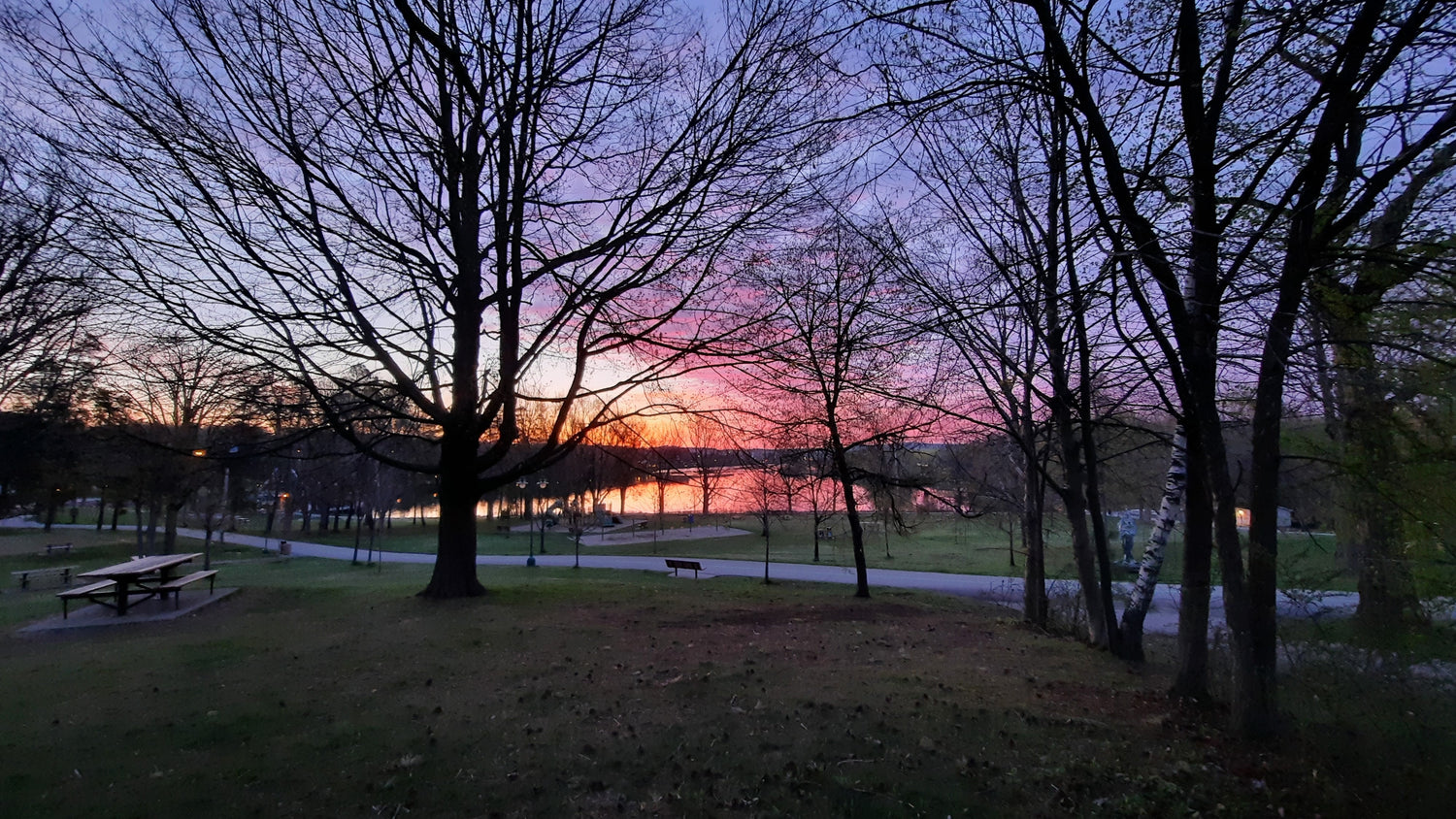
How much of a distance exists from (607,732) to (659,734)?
411 millimetres

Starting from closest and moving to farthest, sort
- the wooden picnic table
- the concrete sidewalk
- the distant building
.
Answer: the distant building < the wooden picnic table < the concrete sidewalk

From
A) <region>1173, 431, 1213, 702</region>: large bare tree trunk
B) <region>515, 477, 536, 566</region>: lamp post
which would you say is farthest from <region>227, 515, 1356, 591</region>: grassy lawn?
<region>1173, 431, 1213, 702</region>: large bare tree trunk

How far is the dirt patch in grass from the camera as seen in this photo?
4.21m

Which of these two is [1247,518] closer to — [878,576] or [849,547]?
[878,576]

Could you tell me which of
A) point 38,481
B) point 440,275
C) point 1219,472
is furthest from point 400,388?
point 38,481

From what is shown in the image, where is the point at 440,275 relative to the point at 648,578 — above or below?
above

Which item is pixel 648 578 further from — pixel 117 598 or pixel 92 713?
pixel 92 713

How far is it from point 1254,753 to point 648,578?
20.1 m

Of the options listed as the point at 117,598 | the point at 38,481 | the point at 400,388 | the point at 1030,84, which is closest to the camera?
the point at 1030,84

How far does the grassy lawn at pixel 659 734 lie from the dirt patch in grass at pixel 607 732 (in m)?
0.03

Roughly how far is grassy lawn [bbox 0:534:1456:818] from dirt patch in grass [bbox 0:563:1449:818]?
0.03 metres

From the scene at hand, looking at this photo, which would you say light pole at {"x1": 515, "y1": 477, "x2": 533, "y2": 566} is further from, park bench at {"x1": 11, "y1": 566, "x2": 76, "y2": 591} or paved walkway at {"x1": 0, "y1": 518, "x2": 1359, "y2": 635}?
park bench at {"x1": 11, "y1": 566, "x2": 76, "y2": 591}

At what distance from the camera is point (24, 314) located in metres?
13.3

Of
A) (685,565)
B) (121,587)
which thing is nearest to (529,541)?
(685,565)
